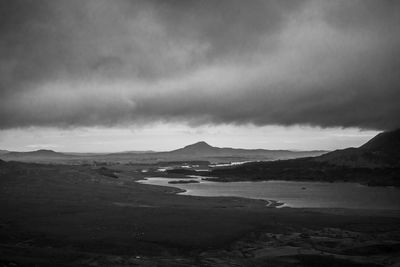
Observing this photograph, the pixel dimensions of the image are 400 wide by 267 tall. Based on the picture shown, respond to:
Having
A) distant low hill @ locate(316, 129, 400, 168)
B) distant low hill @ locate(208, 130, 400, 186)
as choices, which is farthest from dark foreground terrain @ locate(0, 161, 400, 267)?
distant low hill @ locate(316, 129, 400, 168)

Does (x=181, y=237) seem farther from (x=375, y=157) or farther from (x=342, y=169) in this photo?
(x=375, y=157)

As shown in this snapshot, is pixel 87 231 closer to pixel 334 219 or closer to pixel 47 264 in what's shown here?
pixel 47 264

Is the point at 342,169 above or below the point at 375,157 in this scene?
below

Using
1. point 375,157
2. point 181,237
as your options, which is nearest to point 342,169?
point 375,157

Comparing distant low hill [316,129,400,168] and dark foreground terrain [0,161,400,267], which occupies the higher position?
distant low hill [316,129,400,168]

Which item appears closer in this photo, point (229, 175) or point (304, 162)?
point (229, 175)

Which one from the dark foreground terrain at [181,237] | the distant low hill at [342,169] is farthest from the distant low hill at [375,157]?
the dark foreground terrain at [181,237]

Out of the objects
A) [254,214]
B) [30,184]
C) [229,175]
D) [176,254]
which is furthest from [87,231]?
[229,175]

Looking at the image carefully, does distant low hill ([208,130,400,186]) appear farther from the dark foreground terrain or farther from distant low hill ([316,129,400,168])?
the dark foreground terrain

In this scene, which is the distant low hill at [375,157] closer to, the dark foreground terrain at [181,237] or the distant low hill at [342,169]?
the distant low hill at [342,169]
